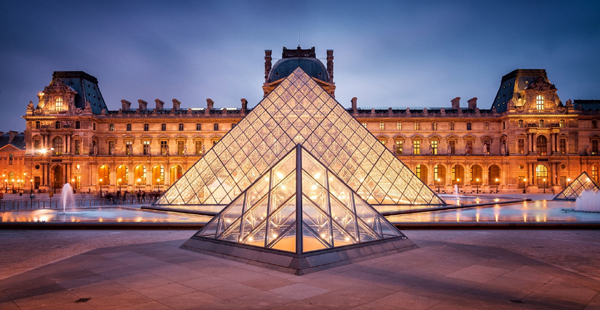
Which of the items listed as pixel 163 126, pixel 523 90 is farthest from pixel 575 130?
pixel 163 126

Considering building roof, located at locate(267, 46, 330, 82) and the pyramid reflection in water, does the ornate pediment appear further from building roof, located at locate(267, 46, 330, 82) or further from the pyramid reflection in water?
the pyramid reflection in water

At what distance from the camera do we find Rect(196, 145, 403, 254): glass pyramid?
7027mm

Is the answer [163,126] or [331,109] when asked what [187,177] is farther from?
[163,126]

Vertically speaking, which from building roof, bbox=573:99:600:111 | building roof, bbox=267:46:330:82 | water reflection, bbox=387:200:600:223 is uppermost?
building roof, bbox=267:46:330:82

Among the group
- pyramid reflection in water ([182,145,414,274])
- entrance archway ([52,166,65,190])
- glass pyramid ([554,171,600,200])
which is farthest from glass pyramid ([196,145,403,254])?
entrance archway ([52,166,65,190])

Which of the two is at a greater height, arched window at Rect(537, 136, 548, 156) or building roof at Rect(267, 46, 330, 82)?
building roof at Rect(267, 46, 330, 82)

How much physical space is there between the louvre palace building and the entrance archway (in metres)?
0.12

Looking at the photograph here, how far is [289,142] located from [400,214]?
6686mm

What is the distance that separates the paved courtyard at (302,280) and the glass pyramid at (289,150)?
362 inches

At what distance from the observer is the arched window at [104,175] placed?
45.0 metres

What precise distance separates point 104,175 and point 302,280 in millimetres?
46149

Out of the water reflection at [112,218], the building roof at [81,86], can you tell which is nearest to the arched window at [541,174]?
the water reflection at [112,218]

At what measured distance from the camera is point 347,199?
8.23 m

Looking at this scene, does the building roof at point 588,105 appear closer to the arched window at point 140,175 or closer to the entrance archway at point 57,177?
the arched window at point 140,175
